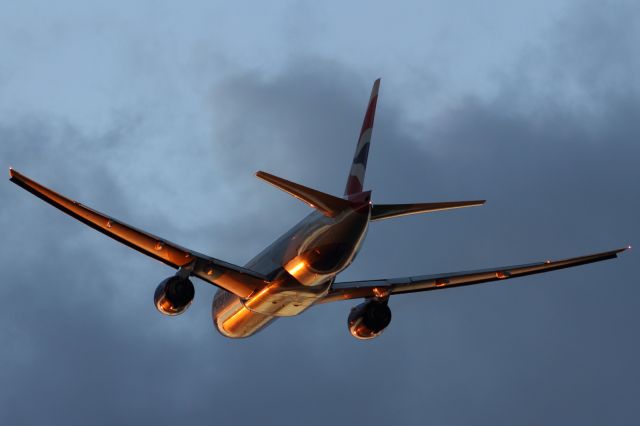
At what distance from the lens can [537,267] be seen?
157 ft

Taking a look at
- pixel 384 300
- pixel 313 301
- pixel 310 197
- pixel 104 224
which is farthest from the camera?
pixel 384 300

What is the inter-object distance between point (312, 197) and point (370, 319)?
10530mm

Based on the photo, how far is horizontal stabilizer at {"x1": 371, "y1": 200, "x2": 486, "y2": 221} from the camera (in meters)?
39.6

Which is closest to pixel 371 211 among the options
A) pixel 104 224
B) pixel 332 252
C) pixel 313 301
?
pixel 332 252

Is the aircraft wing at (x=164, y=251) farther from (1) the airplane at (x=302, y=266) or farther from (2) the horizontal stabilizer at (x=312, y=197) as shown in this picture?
(2) the horizontal stabilizer at (x=312, y=197)

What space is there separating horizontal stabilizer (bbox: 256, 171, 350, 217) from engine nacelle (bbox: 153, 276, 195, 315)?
21.5 feet

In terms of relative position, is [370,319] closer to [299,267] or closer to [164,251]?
[299,267]

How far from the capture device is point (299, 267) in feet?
141

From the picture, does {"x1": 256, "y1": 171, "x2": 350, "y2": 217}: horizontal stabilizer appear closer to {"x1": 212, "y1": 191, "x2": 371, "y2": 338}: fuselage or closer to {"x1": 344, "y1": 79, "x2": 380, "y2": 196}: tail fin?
{"x1": 212, "y1": 191, "x2": 371, "y2": 338}: fuselage

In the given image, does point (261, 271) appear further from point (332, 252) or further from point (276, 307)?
point (332, 252)

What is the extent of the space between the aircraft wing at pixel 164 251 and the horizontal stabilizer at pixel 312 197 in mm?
5929

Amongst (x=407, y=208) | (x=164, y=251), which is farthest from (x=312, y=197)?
(x=164, y=251)

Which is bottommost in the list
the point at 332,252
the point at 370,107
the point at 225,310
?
the point at 332,252

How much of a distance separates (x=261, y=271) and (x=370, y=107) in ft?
25.9
